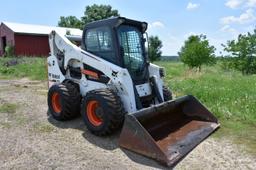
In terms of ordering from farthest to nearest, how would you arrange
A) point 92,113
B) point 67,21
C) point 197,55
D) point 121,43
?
point 67,21, point 197,55, point 121,43, point 92,113

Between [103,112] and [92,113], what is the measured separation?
1.31 ft

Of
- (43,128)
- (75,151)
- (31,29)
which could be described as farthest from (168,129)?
(31,29)

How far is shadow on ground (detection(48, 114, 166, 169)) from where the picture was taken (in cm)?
407

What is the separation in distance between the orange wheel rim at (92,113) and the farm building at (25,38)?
2214cm

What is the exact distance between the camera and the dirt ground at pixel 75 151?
3975 millimetres

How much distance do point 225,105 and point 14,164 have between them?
4.69m

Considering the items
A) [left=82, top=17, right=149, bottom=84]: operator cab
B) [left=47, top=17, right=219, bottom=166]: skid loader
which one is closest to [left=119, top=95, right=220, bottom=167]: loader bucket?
[left=47, top=17, right=219, bottom=166]: skid loader

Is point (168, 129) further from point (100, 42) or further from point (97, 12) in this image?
point (97, 12)

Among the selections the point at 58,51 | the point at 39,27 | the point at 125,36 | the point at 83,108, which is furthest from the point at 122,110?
the point at 39,27

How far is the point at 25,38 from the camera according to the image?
88.4ft

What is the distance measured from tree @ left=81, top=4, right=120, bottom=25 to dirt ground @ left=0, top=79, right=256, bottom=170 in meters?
42.5

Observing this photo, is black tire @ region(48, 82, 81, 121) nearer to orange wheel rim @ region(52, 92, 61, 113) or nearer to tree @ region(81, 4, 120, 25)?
orange wheel rim @ region(52, 92, 61, 113)

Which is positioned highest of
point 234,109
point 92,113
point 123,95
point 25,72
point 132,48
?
point 132,48

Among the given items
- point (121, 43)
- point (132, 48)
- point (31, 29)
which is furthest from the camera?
point (31, 29)
